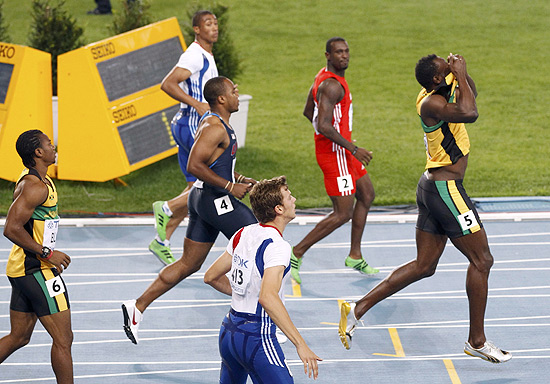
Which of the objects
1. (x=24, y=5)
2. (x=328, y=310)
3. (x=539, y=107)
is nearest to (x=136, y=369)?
(x=328, y=310)

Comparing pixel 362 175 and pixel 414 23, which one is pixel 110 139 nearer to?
pixel 362 175

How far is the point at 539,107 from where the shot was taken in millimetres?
15820

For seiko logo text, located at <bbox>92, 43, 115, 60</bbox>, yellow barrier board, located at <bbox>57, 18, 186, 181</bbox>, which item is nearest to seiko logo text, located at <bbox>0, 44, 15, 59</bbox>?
yellow barrier board, located at <bbox>57, 18, 186, 181</bbox>

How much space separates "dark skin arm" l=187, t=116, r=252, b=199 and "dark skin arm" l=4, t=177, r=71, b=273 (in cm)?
136

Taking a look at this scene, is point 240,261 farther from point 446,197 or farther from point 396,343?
point 396,343

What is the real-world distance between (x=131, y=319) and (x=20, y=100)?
4811 mm

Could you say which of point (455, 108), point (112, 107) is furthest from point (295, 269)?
point (112, 107)

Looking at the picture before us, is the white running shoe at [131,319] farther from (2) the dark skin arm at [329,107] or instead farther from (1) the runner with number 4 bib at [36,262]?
(2) the dark skin arm at [329,107]

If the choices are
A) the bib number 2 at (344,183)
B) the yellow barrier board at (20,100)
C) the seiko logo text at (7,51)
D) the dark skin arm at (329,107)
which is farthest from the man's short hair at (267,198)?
the seiko logo text at (7,51)

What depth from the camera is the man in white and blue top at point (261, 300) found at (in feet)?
14.6

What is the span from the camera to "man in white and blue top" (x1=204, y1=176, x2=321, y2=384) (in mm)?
4438

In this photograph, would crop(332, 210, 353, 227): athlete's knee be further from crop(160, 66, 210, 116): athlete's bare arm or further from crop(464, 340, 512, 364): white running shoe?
crop(464, 340, 512, 364): white running shoe

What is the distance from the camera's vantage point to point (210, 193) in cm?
670

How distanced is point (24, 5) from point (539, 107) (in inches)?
584
